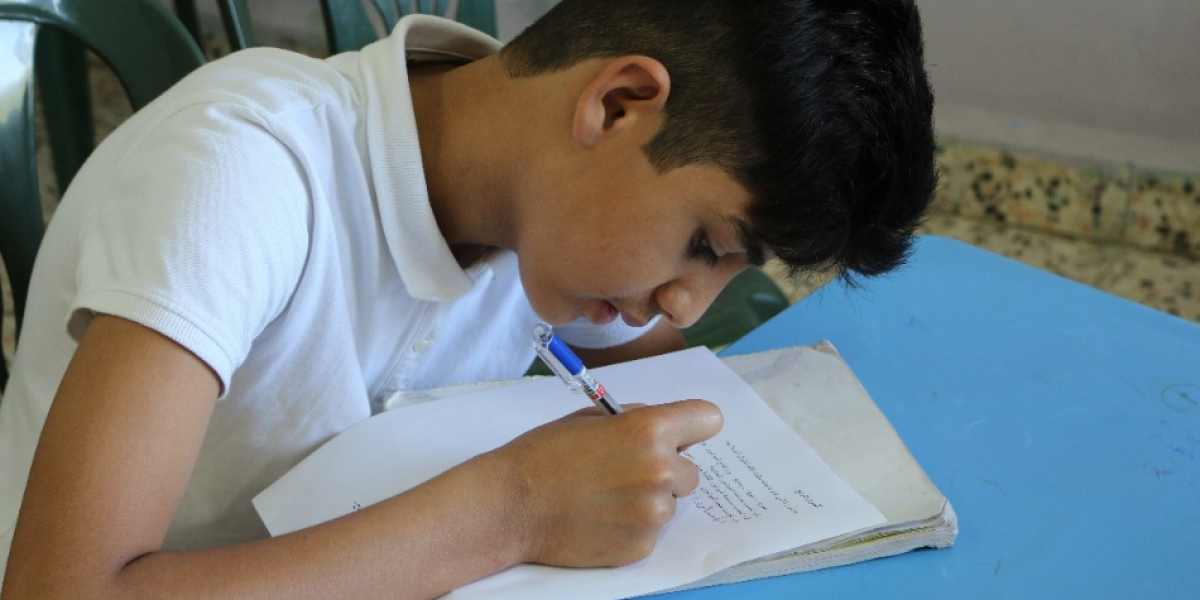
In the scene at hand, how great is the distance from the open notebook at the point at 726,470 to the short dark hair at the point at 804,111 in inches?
6.1

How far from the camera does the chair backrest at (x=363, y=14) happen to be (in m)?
1.39

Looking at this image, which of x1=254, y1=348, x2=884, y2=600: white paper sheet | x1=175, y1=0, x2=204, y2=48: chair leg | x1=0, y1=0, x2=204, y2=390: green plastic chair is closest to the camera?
x1=254, y1=348, x2=884, y2=600: white paper sheet

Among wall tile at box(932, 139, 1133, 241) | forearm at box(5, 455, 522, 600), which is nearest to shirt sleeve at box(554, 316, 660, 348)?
forearm at box(5, 455, 522, 600)

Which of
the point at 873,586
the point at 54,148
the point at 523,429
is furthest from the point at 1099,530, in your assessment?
the point at 54,148

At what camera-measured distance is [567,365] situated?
772 mm

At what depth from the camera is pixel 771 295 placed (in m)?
1.46

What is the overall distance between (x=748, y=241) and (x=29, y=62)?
27.6 inches

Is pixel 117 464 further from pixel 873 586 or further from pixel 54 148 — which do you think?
pixel 54 148

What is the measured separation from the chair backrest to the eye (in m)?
0.75

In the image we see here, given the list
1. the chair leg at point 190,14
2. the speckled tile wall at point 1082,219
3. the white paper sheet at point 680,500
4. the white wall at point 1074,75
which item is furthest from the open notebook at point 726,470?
the chair leg at point 190,14

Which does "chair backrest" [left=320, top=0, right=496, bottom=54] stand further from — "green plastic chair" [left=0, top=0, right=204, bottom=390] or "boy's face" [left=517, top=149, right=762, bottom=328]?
"boy's face" [left=517, top=149, right=762, bottom=328]

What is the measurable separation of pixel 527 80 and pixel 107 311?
14.6 inches

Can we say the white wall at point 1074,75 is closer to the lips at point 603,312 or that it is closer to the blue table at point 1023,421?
the blue table at point 1023,421

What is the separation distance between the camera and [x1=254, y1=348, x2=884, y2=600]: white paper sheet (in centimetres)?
71
